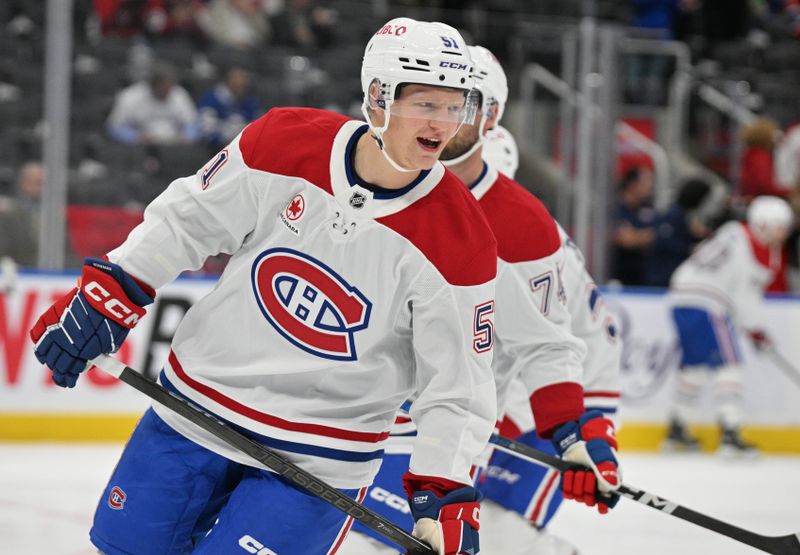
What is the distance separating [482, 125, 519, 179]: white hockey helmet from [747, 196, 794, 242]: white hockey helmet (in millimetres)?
3942

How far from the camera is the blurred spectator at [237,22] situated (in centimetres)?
702

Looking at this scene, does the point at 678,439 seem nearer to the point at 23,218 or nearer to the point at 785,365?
the point at 785,365

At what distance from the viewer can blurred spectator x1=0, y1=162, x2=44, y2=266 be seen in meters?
5.86

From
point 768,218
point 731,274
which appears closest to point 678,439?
point 731,274

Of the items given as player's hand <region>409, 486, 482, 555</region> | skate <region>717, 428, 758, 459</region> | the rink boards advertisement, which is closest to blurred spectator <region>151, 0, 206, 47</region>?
the rink boards advertisement

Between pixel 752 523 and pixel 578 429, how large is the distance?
8.02 ft

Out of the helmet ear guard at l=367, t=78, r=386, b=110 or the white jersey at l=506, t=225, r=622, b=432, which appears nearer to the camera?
the helmet ear guard at l=367, t=78, r=386, b=110

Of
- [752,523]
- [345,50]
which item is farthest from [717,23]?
[752,523]

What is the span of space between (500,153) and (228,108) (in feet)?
10.9

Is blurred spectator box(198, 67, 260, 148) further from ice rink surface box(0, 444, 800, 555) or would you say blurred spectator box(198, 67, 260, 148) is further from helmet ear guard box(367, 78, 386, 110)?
helmet ear guard box(367, 78, 386, 110)

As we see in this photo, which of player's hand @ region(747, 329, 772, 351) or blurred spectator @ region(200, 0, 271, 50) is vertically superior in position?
blurred spectator @ region(200, 0, 271, 50)

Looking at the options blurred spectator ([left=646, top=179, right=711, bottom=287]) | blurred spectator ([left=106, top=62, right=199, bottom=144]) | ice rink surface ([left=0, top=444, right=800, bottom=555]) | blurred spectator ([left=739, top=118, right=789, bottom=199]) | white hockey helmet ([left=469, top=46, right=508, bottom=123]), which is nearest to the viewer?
white hockey helmet ([left=469, top=46, right=508, bottom=123])

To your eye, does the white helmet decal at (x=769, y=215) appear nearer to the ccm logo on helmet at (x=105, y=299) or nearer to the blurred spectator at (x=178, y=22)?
the blurred spectator at (x=178, y=22)

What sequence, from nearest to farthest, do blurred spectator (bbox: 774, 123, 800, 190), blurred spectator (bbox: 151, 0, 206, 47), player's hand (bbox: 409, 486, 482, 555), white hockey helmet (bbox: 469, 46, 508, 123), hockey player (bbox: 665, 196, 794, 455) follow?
player's hand (bbox: 409, 486, 482, 555) → white hockey helmet (bbox: 469, 46, 508, 123) → blurred spectator (bbox: 151, 0, 206, 47) → hockey player (bbox: 665, 196, 794, 455) → blurred spectator (bbox: 774, 123, 800, 190)
